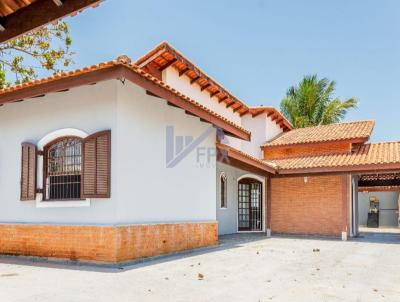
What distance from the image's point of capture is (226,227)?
16.0 m

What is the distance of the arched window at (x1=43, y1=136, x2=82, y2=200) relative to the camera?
866 cm

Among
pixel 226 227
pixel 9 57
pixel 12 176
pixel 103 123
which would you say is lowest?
pixel 226 227

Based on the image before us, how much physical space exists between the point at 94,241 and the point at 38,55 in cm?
1141

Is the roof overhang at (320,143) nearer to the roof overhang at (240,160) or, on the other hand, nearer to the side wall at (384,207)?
the roof overhang at (240,160)

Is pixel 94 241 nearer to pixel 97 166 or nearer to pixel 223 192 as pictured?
pixel 97 166

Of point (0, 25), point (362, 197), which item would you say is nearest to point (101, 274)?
point (0, 25)

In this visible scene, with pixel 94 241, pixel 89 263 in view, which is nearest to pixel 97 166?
pixel 94 241

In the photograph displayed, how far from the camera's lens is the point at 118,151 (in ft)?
26.1

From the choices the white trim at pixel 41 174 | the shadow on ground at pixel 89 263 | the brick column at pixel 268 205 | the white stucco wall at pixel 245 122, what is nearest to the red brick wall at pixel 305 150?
the white stucco wall at pixel 245 122

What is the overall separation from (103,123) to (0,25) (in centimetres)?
507

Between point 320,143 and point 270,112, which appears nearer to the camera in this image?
point 320,143

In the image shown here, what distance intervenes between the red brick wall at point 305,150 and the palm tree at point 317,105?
32.3ft

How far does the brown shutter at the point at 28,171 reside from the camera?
29.0ft

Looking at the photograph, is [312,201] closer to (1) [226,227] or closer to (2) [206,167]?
(1) [226,227]
